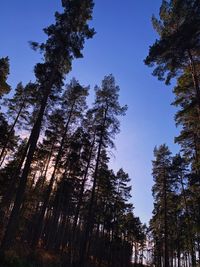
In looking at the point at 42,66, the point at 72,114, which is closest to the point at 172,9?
the point at 42,66

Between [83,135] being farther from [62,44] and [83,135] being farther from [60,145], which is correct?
[62,44]

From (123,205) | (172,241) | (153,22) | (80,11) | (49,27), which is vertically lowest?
(172,241)

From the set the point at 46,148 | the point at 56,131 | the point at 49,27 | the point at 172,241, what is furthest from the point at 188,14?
the point at 172,241

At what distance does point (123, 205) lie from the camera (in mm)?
41969

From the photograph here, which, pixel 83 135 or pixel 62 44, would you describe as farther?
pixel 83 135

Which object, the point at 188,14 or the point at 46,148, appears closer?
the point at 188,14

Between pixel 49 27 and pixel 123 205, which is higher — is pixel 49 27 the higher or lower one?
the higher one

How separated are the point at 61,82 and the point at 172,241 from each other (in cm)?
3872

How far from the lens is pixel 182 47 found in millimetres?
15984

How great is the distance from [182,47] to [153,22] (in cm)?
546

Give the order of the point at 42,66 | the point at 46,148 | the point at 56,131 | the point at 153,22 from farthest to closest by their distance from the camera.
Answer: the point at 46,148 < the point at 56,131 < the point at 153,22 < the point at 42,66

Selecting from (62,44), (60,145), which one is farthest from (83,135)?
(62,44)

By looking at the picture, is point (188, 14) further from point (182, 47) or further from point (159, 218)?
point (159, 218)

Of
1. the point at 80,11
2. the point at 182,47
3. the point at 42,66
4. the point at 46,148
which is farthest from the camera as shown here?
the point at 46,148
